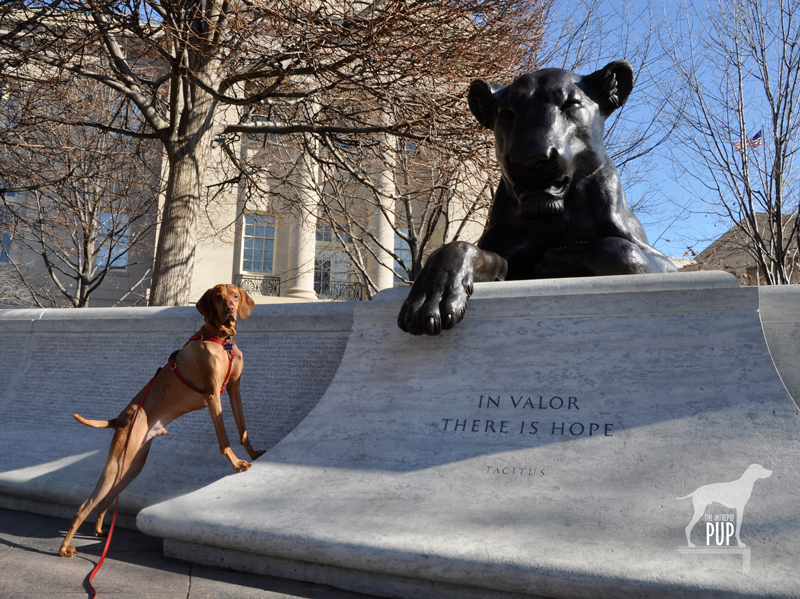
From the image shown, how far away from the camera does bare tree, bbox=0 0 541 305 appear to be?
7.64 meters

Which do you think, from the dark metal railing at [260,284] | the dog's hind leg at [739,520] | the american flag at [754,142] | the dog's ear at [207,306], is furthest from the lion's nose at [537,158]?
the dark metal railing at [260,284]

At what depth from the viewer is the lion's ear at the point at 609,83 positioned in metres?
4.07

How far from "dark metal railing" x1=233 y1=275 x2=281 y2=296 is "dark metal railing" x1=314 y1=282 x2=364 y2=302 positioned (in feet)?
5.67

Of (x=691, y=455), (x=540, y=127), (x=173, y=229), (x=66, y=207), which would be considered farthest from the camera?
(x=66, y=207)

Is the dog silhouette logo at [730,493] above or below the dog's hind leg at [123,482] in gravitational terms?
above

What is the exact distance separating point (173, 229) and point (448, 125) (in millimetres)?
4456

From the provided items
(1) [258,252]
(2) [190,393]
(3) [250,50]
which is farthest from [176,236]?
(1) [258,252]

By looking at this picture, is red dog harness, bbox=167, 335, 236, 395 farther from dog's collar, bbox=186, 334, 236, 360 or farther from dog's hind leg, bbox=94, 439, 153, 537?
dog's hind leg, bbox=94, 439, 153, 537

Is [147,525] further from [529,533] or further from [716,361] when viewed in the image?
[716,361]

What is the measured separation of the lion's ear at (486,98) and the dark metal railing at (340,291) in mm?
21998

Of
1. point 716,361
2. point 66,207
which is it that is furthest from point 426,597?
point 66,207

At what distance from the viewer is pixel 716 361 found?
3074 millimetres

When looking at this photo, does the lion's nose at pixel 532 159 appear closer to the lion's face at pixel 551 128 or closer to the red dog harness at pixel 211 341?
the lion's face at pixel 551 128

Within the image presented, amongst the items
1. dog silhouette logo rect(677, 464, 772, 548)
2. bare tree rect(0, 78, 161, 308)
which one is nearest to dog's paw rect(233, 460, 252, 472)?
dog silhouette logo rect(677, 464, 772, 548)
